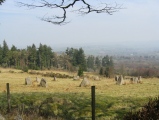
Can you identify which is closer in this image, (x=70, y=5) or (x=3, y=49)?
(x=70, y=5)

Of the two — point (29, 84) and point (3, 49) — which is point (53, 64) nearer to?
point (3, 49)

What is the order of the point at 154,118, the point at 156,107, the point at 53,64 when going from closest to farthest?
the point at 154,118
the point at 156,107
the point at 53,64

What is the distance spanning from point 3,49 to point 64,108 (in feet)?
300

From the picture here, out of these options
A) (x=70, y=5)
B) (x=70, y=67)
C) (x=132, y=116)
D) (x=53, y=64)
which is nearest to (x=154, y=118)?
(x=132, y=116)

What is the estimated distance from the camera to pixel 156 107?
21.7ft

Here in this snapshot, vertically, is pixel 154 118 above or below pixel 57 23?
below

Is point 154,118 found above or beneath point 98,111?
above

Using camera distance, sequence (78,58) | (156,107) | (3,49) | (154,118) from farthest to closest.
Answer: (78,58)
(3,49)
(156,107)
(154,118)

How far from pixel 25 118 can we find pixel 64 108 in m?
4.82

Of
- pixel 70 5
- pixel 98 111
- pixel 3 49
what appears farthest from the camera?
pixel 3 49

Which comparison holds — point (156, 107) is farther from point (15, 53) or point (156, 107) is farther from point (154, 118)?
point (15, 53)

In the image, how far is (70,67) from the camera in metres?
101

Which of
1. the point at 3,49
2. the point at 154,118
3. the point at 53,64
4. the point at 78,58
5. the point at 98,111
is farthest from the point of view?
the point at 53,64

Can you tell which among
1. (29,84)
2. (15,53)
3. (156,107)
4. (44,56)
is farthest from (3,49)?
(156,107)
